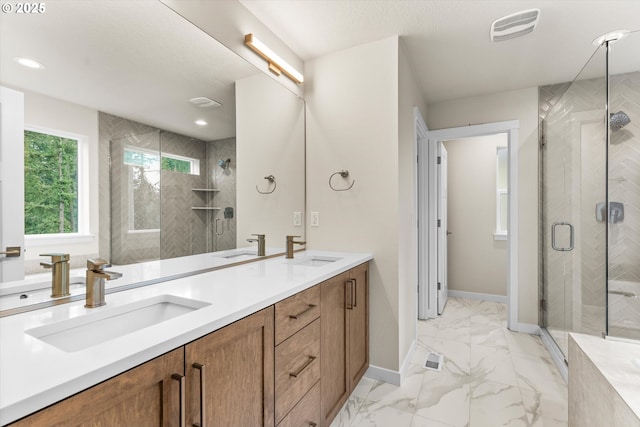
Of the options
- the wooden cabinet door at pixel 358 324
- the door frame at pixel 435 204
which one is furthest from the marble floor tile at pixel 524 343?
the wooden cabinet door at pixel 358 324

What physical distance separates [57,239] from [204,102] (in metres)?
0.98

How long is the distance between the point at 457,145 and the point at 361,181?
8.46 feet

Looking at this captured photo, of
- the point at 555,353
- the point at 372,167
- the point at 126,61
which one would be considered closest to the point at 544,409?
the point at 555,353

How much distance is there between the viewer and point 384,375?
2.12 meters

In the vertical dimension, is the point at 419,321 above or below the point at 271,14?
below

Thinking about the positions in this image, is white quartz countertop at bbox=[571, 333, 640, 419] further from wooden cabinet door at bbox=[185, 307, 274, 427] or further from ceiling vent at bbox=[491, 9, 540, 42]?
ceiling vent at bbox=[491, 9, 540, 42]

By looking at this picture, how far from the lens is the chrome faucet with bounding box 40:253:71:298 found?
3.20ft

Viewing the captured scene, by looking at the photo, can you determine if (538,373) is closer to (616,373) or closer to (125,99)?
(616,373)

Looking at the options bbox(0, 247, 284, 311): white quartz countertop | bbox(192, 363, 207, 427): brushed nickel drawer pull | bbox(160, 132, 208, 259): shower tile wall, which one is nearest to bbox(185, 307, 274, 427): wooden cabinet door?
bbox(192, 363, 207, 427): brushed nickel drawer pull

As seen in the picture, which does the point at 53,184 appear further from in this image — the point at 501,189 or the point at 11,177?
the point at 501,189

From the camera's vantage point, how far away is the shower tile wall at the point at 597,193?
190 cm

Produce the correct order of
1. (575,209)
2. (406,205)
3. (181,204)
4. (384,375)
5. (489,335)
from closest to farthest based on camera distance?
(181,204) → (384,375) → (575,209) → (406,205) → (489,335)

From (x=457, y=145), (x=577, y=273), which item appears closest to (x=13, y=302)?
(x=577, y=273)

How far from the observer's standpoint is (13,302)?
0.92 meters
